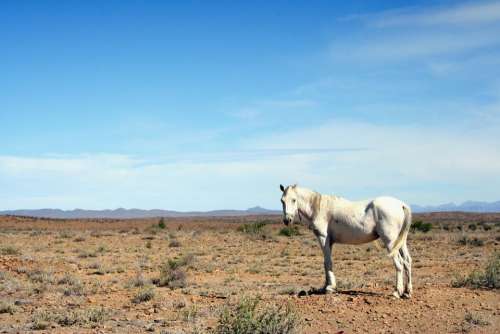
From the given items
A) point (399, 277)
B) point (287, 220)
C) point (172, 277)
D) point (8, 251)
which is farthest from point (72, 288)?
point (8, 251)

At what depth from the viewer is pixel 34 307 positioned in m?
12.7

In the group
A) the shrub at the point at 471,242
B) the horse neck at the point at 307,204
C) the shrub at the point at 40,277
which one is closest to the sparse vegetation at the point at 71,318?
the horse neck at the point at 307,204

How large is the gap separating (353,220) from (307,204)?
3.35 ft

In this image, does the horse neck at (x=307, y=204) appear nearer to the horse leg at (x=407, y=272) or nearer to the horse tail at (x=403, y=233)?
the horse tail at (x=403, y=233)

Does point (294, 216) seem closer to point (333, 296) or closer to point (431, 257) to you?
point (333, 296)

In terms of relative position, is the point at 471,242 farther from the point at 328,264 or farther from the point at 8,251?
the point at 8,251

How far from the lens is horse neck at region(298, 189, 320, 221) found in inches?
470

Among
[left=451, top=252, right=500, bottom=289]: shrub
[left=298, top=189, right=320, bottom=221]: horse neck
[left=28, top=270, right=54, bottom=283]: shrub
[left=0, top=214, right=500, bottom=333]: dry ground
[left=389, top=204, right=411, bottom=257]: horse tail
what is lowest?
[left=0, top=214, right=500, bottom=333]: dry ground

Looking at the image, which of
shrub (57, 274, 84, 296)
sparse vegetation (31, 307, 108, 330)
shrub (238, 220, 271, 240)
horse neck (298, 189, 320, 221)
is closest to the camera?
sparse vegetation (31, 307, 108, 330)

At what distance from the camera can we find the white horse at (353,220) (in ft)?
36.9

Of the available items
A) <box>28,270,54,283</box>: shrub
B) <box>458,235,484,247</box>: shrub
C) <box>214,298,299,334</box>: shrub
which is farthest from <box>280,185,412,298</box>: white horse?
<box>458,235,484,247</box>: shrub

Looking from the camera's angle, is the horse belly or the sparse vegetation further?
the horse belly

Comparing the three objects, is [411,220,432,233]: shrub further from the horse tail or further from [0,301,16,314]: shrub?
[0,301,16,314]: shrub

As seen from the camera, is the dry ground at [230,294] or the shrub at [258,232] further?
the shrub at [258,232]
